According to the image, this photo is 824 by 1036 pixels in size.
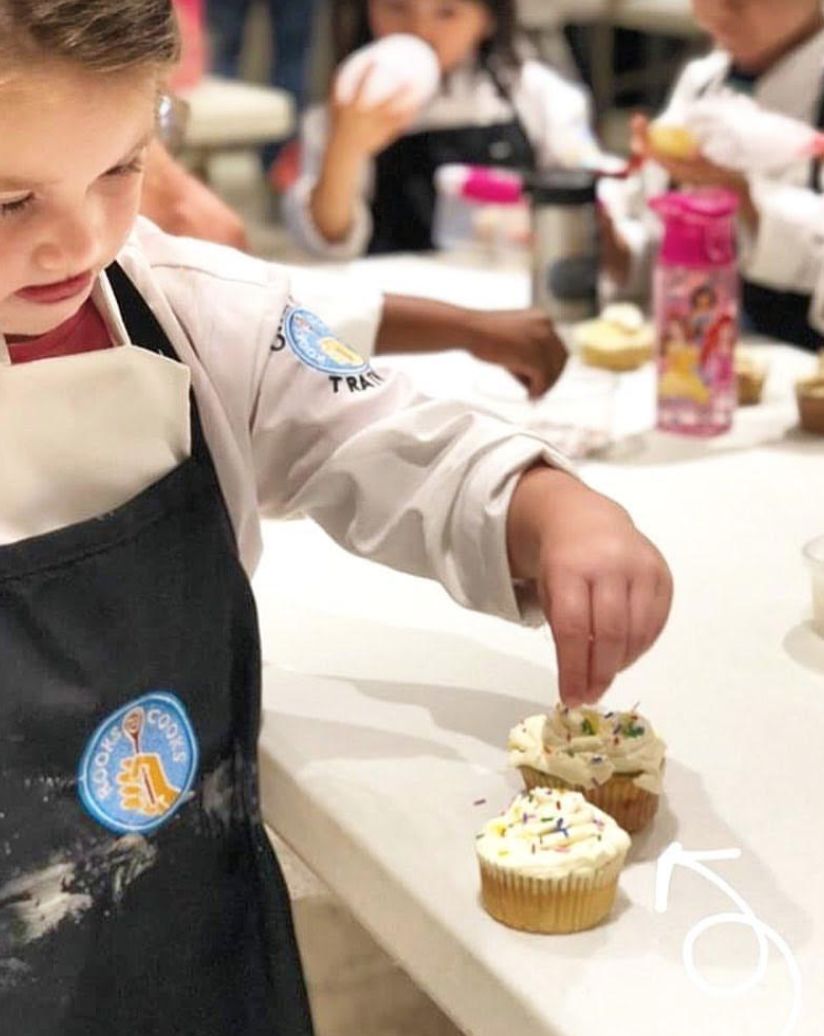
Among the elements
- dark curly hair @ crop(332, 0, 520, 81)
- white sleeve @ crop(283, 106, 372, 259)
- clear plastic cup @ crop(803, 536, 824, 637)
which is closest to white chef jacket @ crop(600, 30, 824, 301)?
white sleeve @ crop(283, 106, 372, 259)

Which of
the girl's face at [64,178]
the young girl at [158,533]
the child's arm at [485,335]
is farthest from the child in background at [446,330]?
the girl's face at [64,178]

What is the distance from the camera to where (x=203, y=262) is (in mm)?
813

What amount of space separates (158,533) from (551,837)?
239mm

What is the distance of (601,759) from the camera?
2.21ft

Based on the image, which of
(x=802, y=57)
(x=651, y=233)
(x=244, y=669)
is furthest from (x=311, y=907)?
(x=802, y=57)

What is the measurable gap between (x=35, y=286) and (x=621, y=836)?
323mm

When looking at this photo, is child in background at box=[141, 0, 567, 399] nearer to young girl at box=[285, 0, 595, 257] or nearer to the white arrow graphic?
the white arrow graphic

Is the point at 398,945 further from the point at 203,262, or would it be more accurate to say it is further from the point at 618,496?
the point at 618,496

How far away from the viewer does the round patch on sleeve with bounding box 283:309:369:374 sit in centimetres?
80

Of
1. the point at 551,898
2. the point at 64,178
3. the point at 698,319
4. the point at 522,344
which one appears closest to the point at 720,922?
the point at 551,898

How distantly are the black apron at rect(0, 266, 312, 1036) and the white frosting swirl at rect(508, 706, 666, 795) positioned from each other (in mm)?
150

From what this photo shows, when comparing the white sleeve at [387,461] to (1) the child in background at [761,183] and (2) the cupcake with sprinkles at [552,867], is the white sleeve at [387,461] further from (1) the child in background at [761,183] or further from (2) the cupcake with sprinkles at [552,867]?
(1) the child in background at [761,183]

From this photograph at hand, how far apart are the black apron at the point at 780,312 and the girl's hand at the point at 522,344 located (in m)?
0.54

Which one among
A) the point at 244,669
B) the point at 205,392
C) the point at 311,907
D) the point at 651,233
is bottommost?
the point at 311,907
